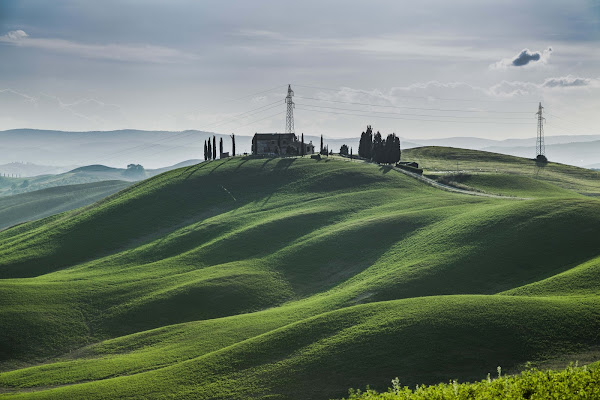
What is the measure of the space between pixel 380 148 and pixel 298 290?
3924 inches

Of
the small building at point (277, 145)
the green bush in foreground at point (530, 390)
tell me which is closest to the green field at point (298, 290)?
the green bush in foreground at point (530, 390)

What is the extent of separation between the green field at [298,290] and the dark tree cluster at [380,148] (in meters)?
24.1

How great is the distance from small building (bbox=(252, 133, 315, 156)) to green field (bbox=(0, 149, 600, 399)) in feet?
123

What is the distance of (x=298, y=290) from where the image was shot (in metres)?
89.7

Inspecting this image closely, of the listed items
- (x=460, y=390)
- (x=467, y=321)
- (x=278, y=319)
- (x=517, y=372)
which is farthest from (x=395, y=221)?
(x=460, y=390)

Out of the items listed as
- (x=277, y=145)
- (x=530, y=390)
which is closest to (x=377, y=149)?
(x=277, y=145)

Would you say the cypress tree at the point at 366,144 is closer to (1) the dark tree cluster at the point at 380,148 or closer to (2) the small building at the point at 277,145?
(1) the dark tree cluster at the point at 380,148

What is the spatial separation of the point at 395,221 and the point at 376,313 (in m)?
47.8

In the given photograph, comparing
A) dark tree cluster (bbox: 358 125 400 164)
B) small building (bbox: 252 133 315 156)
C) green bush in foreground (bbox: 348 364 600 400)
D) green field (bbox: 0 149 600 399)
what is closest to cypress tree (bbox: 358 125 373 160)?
dark tree cluster (bbox: 358 125 400 164)

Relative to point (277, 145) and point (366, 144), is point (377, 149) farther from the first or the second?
point (277, 145)

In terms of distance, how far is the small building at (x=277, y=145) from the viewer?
638 feet

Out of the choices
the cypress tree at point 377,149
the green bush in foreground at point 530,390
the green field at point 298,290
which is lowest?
the green field at point 298,290

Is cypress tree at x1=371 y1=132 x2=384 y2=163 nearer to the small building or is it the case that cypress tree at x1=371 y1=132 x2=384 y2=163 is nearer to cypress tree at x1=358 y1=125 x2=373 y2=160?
cypress tree at x1=358 y1=125 x2=373 y2=160

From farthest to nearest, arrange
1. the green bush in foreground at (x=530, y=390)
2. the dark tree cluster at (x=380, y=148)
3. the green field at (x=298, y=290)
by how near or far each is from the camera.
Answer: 1. the dark tree cluster at (x=380, y=148)
2. the green field at (x=298, y=290)
3. the green bush in foreground at (x=530, y=390)
